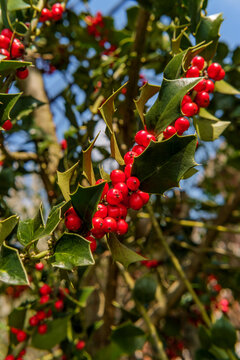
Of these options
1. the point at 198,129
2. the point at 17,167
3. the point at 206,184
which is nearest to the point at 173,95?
the point at 198,129

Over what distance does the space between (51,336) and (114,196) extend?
2.68 feet

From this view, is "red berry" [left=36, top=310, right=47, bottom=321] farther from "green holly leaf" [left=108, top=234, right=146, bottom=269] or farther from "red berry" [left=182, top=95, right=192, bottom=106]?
"red berry" [left=182, top=95, right=192, bottom=106]

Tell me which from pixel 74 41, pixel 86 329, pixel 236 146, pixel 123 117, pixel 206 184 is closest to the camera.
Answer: pixel 123 117

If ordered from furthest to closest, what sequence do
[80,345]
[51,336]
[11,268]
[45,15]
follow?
[80,345] → [51,336] → [45,15] → [11,268]

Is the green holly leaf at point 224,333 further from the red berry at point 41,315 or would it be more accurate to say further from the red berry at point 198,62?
the red berry at point 198,62

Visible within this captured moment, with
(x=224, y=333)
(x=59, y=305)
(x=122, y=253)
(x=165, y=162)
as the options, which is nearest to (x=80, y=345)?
(x=59, y=305)

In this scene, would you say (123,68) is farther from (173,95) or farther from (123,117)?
(173,95)

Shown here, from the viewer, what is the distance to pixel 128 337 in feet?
3.71

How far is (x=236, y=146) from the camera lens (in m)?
1.69

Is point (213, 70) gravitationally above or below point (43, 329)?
above

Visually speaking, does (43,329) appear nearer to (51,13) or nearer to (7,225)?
(7,225)

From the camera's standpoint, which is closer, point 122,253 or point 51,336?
point 122,253

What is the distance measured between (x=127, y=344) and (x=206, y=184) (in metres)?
2.00

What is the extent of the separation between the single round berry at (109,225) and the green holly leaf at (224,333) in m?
0.75
